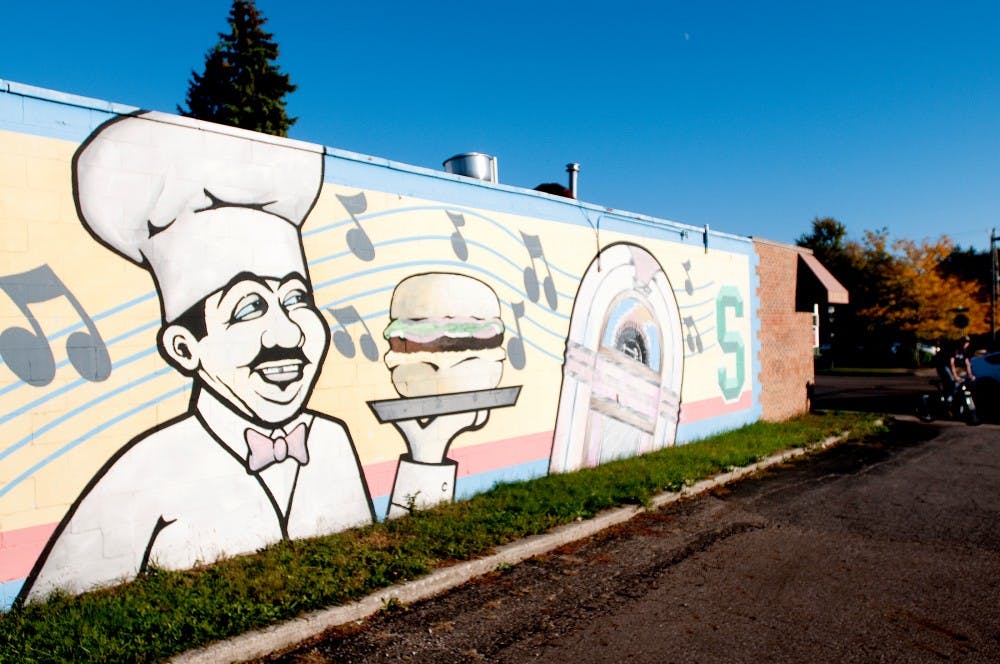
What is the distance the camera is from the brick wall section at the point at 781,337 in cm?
1253

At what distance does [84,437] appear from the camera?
4320 mm

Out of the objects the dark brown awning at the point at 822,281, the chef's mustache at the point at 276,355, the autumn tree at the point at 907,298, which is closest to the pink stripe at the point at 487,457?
the chef's mustache at the point at 276,355

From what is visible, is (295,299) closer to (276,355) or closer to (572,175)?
(276,355)

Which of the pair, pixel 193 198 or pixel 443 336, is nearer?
pixel 193 198

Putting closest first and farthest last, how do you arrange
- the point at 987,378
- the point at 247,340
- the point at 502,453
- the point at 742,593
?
the point at 742,593
the point at 247,340
the point at 502,453
the point at 987,378

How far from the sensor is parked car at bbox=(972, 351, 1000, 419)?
608 inches

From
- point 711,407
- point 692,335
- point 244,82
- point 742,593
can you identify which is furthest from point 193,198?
point 244,82

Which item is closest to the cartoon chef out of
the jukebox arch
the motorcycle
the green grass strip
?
the green grass strip

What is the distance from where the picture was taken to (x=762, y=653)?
142 inches

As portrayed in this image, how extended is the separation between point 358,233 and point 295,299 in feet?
2.99

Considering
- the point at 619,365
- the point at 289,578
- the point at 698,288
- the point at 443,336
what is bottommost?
the point at 289,578

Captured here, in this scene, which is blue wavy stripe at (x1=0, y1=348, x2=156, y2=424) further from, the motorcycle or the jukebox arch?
the motorcycle

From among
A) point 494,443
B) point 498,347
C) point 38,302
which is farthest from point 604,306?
point 38,302

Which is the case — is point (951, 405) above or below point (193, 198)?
below
